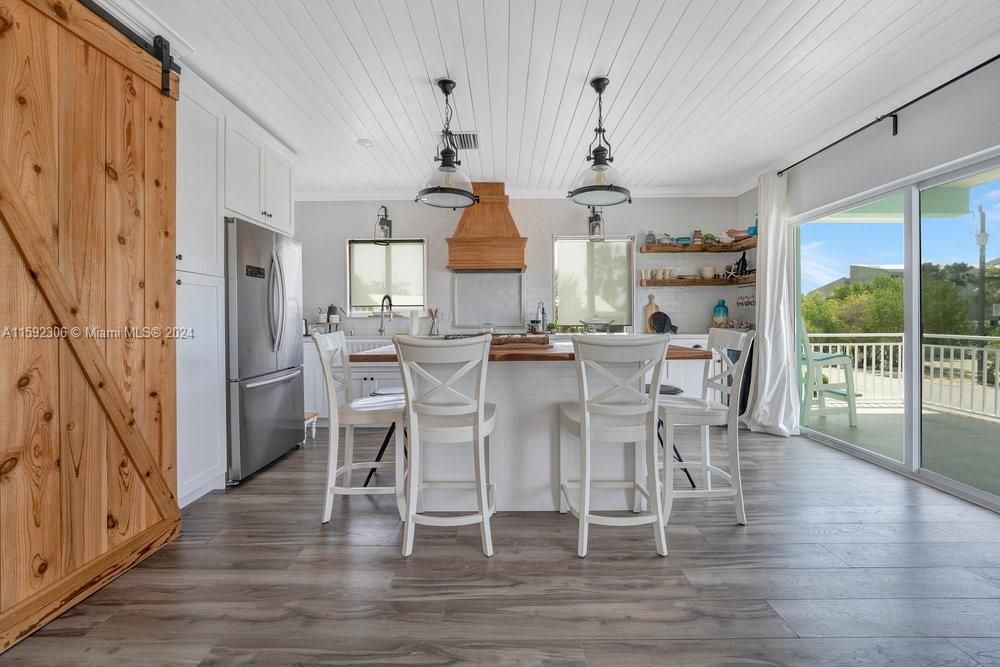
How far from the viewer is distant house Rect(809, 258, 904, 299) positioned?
3232 millimetres

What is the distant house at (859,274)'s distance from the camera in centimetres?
323

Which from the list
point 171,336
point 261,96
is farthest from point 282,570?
point 261,96

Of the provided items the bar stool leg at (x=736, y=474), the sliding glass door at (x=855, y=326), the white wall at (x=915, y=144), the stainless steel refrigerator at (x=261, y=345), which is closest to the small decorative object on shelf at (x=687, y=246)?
the sliding glass door at (x=855, y=326)

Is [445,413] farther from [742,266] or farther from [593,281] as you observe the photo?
[742,266]

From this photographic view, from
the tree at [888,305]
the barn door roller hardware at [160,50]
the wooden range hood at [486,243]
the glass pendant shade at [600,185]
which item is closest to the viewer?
the barn door roller hardware at [160,50]

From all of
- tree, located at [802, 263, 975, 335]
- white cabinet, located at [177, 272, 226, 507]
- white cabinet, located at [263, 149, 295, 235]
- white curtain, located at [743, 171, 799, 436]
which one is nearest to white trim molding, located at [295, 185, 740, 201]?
white curtain, located at [743, 171, 799, 436]

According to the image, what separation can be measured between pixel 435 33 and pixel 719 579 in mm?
2829

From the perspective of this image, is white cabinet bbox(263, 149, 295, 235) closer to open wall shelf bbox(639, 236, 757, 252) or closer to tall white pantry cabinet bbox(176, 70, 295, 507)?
tall white pantry cabinet bbox(176, 70, 295, 507)

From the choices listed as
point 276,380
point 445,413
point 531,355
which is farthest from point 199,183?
point 531,355

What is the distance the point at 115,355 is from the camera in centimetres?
189

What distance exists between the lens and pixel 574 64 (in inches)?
100

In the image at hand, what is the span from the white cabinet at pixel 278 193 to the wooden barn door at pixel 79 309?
1.23 metres

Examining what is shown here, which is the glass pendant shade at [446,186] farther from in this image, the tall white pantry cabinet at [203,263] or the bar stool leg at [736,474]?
the bar stool leg at [736,474]

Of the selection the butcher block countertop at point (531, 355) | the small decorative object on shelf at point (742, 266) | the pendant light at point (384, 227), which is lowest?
the butcher block countertop at point (531, 355)
